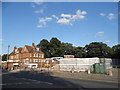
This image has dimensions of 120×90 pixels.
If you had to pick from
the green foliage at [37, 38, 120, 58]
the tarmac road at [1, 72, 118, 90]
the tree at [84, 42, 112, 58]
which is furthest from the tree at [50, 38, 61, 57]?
the tarmac road at [1, 72, 118, 90]

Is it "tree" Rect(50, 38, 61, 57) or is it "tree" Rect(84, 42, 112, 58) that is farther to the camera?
"tree" Rect(50, 38, 61, 57)

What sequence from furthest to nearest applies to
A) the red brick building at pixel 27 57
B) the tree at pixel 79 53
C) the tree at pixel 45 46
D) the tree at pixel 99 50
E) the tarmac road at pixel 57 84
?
the tree at pixel 45 46
the tree at pixel 79 53
the tree at pixel 99 50
the red brick building at pixel 27 57
the tarmac road at pixel 57 84

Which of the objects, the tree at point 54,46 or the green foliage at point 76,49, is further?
the tree at point 54,46

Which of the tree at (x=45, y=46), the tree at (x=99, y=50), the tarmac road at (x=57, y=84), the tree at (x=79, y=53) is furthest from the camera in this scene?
the tree at (x=45, y=46)

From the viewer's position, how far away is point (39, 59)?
68.7 meters

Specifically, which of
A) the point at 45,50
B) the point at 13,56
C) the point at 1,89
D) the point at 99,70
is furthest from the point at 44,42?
the point at 1,89

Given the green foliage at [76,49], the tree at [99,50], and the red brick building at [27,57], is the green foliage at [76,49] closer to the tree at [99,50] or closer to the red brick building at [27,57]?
the tree at [99,50]

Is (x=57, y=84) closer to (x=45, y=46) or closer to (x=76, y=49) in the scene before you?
(x=76, y=49)

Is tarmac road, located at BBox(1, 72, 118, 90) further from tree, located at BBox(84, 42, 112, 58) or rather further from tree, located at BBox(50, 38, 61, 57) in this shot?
tree, located at BBox(50, 38, 61, 57)

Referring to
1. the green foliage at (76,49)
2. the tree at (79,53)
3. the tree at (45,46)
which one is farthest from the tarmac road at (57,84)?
the tree at (45,46)

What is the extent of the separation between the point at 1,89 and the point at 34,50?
57446mm

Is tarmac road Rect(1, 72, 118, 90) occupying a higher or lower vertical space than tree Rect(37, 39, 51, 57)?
lower

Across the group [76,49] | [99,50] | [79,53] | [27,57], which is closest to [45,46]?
[76,49]

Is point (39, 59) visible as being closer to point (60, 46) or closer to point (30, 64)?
point (30, 64)
